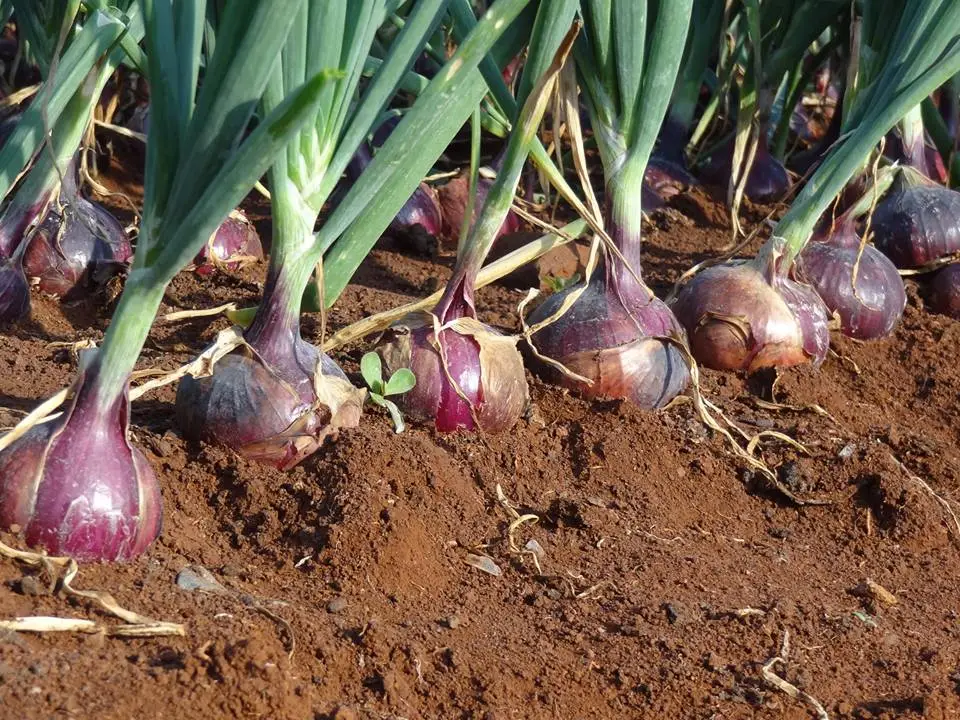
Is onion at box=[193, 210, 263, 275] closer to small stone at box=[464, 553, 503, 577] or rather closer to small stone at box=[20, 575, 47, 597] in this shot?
small stone at box=[464, 553, 503, 577]

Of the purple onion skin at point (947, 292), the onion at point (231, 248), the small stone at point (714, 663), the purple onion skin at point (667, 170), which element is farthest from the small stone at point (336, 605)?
the purple onion skin at point (667, 170)

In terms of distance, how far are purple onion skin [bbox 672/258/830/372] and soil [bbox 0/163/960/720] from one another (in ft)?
0.16

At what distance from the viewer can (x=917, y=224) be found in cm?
359

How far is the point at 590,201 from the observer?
242 cm

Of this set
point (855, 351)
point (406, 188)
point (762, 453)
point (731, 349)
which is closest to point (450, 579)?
point (406, 188)

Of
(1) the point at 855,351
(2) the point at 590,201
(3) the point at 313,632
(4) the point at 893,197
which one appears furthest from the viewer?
(4) the point at 893,197

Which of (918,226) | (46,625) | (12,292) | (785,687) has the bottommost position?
(918,226)

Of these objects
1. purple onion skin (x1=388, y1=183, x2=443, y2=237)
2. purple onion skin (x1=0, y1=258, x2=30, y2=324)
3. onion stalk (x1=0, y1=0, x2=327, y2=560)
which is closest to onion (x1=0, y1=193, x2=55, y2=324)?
purple onion skin (x1=0, y1=258, x2=30, y2=324)

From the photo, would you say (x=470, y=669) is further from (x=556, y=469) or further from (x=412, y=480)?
(x=556, y=469)

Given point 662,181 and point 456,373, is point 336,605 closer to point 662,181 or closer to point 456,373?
point 456,373

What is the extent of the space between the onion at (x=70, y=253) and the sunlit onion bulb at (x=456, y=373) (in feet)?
3.05

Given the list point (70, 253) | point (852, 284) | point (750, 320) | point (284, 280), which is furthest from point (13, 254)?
point (852, 284)

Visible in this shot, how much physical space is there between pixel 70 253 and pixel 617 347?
127cm

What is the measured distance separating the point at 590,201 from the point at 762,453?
570mm
